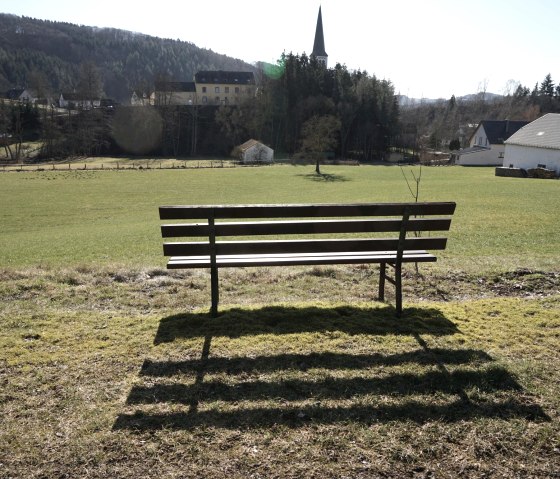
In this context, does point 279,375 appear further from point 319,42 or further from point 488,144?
point 319,42

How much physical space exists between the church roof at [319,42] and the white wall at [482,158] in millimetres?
57459

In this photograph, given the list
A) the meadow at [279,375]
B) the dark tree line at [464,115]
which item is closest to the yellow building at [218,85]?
the dark tree line at [464,115]

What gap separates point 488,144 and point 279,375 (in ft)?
296

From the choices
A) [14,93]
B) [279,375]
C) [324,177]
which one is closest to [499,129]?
[324,177]

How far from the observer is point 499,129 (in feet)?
279

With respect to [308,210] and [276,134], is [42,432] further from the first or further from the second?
[276,134]

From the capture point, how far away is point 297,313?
5930mm

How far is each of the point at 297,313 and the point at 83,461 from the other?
3.24 m

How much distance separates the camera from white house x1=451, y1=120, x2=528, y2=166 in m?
76.7

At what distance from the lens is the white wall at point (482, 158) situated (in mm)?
76500

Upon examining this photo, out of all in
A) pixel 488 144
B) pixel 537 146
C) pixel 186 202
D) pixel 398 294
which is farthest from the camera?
pixel 488 144

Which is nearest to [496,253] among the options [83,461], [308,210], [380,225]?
[380,225]

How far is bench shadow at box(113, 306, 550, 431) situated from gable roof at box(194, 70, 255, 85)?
128276 mm

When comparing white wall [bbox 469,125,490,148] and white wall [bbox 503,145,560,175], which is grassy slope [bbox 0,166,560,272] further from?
white wall [bbox 469,125,490,148]
